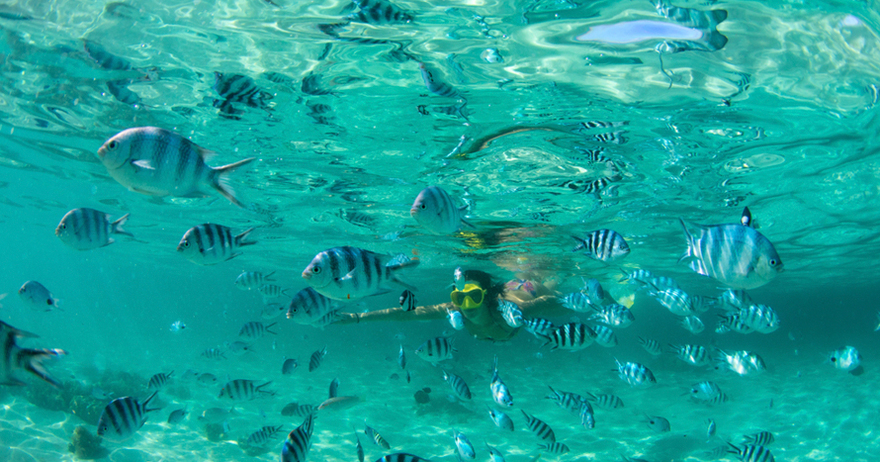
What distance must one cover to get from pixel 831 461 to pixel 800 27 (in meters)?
15.2

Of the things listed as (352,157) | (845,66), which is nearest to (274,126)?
(352,157)

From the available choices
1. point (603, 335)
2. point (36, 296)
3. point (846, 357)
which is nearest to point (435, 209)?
point (603, 335)

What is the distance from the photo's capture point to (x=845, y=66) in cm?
762

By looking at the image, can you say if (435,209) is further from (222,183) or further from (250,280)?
(250,280)

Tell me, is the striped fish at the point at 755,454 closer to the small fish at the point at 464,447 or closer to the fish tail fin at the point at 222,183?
the small fish at the point at 464,447

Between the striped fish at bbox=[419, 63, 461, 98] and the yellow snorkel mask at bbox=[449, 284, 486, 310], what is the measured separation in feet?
15.3

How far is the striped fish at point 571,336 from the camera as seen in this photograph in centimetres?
693

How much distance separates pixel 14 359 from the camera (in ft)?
9.44

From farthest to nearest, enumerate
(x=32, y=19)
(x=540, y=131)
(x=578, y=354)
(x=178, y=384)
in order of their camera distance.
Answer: (x=578, y=354) → (x=178, y=384) → (x=540, y=131) → (x=32, y=19)

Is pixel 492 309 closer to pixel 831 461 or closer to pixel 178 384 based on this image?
pixel 831 461

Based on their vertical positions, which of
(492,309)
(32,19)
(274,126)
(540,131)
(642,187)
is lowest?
(492,309)

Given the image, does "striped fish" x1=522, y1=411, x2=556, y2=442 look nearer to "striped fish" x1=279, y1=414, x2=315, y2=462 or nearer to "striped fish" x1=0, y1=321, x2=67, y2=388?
"striped fish" x1=279, y1=414, x2=315, y2=462

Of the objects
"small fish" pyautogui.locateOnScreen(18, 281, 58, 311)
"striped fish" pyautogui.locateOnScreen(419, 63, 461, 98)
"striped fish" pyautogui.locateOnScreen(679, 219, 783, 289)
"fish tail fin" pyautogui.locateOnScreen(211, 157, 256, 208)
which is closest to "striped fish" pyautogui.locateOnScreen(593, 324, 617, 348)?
"striped fish" pyautogui.locateOnScreen(679, 219, 783, 289)

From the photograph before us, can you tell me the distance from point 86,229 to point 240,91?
19.7ft
